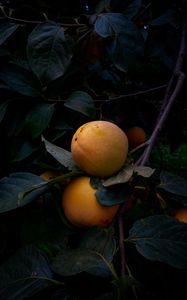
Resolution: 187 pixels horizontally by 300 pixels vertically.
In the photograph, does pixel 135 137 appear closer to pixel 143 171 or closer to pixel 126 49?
pixel 126 49

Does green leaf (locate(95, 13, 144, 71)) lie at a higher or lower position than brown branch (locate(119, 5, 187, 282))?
higher

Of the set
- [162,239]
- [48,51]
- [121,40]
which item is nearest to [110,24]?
[121,40]

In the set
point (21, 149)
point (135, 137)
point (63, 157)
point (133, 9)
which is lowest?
point (135, 137)

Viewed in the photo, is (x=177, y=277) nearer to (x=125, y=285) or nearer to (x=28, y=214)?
(x=125, y=285)

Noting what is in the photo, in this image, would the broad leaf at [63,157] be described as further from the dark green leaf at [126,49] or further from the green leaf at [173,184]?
the dark green leaf at [126,49]

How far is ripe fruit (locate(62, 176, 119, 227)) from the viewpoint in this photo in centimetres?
62

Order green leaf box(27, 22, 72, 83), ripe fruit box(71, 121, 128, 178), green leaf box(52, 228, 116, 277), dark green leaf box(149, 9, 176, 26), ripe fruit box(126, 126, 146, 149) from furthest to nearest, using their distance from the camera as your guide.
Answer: ripe fruit box(126, 126, 146, 149), dark green leaf box(149, 9, 176, 26), green leaf box(27, 22, 72, 83), ripe fruit box(71, 121, 128, 178), green leaf box(52, 228, 116, 277)

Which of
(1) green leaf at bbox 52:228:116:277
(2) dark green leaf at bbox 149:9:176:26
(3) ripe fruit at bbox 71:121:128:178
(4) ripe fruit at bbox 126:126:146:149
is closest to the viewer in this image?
(1) green leaf at bbox 52:228:116:277

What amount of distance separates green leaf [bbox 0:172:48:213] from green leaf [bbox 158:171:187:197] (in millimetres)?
211

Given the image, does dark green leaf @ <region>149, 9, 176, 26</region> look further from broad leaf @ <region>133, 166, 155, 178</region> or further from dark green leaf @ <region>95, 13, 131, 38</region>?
broad leaf @ <region>133, 166, 155, 178</region>

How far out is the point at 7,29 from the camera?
0.89 metres

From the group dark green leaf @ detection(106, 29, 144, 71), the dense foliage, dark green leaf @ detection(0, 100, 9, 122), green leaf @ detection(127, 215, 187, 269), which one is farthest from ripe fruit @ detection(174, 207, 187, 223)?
dark green leaf @ detection(0, 100, 9, 122)

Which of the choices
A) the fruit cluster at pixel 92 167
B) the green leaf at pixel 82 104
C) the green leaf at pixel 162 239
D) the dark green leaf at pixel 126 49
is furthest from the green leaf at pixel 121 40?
the green leaf at pixel 162 239

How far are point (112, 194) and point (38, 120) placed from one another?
35cm
